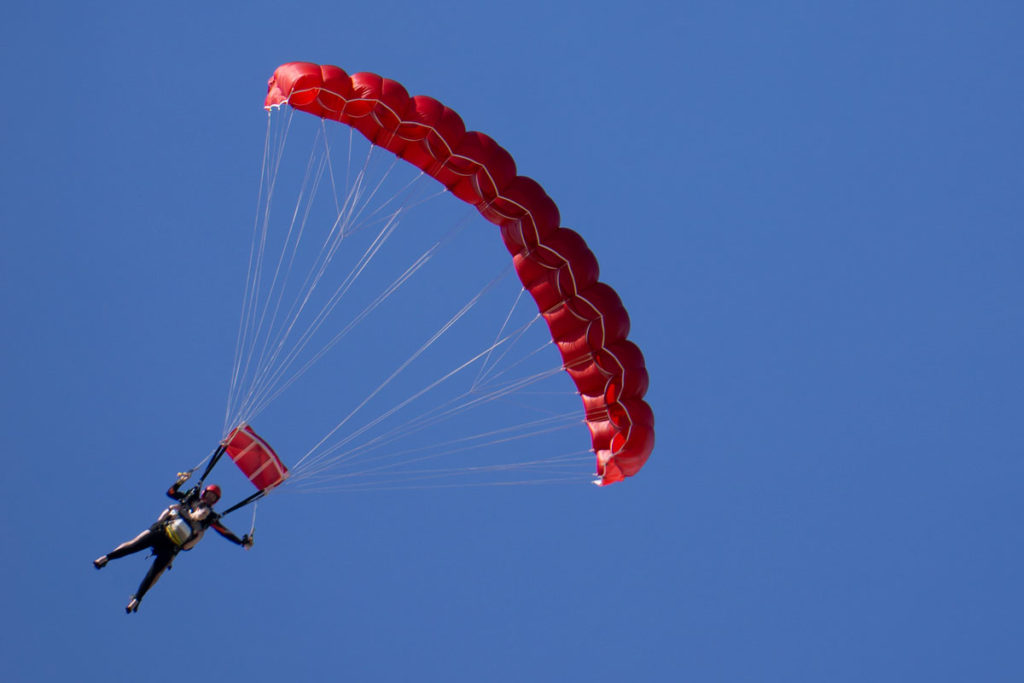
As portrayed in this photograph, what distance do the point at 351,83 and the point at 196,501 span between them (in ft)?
15.8

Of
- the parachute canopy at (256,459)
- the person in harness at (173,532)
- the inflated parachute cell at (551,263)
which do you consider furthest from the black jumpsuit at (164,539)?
the inflated parachute cell at (551,263)

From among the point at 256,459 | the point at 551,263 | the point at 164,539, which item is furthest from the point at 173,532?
the point at 551,263

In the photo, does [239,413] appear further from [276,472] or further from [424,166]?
[424,166]

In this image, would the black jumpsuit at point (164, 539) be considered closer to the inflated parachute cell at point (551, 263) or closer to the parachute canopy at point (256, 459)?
the parachute canopy at point (256, 459)

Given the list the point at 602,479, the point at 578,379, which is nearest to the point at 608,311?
the point at 578,379

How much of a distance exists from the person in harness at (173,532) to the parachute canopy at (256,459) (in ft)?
2.54

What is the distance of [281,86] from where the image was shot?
13.6 metres

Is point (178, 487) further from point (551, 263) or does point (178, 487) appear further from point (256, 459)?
point (551, 263)

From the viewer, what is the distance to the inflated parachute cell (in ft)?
46.0

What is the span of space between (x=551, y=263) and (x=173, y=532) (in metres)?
5.06

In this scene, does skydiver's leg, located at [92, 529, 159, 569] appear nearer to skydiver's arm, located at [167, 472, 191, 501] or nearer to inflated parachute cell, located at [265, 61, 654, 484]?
skydiver's arm, located at [167, 472, 191, 501]

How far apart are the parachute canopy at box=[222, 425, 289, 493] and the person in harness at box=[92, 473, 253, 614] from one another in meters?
0.78

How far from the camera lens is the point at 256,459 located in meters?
14.0

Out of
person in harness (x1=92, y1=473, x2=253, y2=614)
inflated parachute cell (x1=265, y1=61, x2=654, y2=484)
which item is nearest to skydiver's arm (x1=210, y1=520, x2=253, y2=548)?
person in harness (x1=92, y1=473, x2=253, y2=614)
